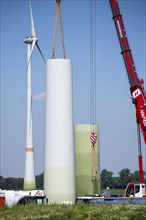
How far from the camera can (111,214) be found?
25359 millimetres

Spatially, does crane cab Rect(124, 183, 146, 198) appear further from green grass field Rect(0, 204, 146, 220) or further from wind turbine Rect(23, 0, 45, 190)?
wind turbine Rect(23, 0, 45, 190)

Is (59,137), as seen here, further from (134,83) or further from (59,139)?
(134,83)

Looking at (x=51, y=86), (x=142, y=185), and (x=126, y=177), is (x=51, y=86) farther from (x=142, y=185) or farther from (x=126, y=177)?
(x=126, y=177)

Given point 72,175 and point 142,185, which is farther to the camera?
point 142,185

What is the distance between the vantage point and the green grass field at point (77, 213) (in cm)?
2469

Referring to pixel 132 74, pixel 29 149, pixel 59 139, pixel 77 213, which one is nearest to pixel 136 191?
pixel 59 139

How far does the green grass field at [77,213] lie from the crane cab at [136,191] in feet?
50.0

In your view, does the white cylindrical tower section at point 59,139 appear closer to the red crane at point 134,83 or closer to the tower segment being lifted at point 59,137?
the tower segment being lifted at point 59,137

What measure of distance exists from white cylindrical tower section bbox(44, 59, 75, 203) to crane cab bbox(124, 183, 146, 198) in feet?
19.9

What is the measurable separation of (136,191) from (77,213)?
18333 millimetres

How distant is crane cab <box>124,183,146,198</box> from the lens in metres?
43.0

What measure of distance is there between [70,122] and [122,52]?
31.0 feet

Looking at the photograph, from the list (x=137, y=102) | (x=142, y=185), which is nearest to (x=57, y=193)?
(x=142, y=185)

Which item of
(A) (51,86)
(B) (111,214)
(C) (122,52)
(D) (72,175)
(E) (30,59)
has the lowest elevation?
(B) (111,214)
